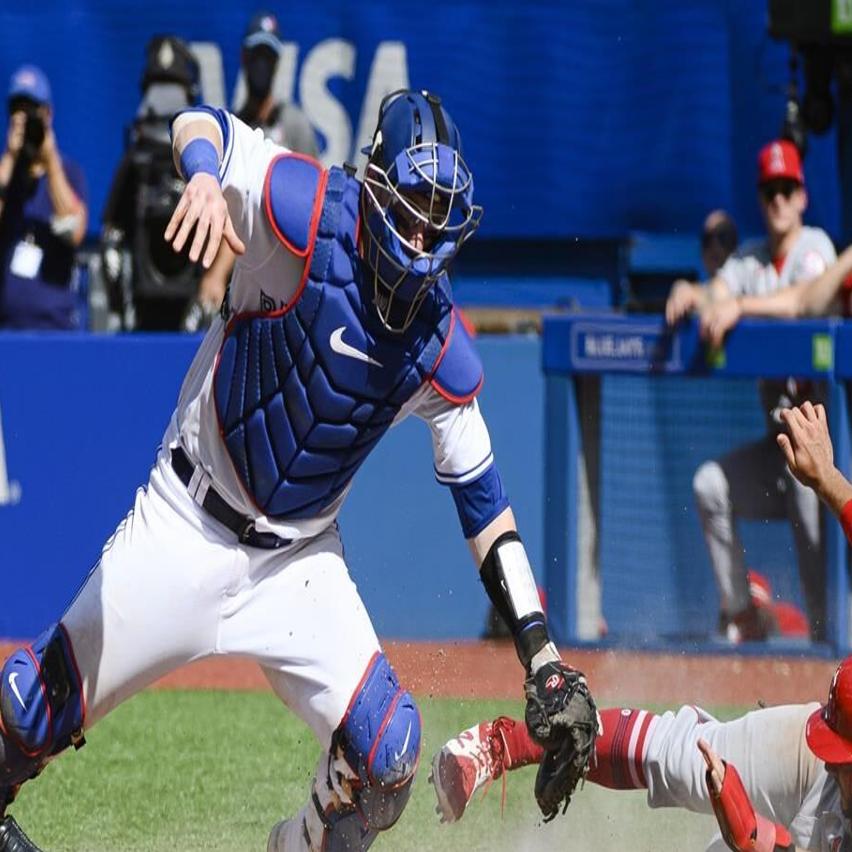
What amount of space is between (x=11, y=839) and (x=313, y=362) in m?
1.58

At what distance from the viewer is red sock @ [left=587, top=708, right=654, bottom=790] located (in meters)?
5.08

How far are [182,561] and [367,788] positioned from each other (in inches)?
29.7

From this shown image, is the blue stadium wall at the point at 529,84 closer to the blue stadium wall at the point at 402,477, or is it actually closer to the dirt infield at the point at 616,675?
the blue stadium wall at the point at 402,477

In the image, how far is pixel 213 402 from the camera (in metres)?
4.71

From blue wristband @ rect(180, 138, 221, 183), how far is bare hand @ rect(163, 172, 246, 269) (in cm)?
9

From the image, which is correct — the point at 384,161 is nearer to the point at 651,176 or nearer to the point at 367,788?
the point at 367,788

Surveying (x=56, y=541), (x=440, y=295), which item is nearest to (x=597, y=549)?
(x=56, y=541)

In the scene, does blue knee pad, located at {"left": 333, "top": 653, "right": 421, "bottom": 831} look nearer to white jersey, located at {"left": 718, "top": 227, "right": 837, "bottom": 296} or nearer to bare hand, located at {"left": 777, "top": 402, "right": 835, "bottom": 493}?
bare hand, located at {"left": 777, "top": 402, "right": 835, "bottom": 493}

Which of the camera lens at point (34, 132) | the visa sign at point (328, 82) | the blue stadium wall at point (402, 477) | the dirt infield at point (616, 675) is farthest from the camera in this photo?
the visa sign at point (328, 82)

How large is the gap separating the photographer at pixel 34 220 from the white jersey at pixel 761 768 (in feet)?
18.7

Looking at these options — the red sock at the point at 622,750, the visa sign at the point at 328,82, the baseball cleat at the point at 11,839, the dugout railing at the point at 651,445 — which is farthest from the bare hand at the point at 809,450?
the visa sign at the point at 328,82

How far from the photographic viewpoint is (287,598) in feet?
15.6

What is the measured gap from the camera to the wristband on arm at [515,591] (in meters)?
4.77

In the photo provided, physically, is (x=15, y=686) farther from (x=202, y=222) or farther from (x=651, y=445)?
(x=651, y=445)
